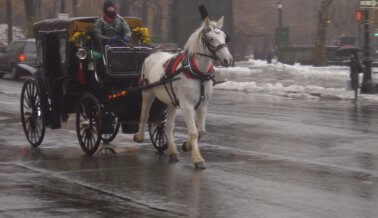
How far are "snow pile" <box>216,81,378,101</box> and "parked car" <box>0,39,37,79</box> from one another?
8561mm

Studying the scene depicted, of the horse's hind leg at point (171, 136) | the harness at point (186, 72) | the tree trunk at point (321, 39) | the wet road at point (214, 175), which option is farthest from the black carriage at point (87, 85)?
the tree trunk at point (321, 39)

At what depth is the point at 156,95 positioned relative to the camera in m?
12.4

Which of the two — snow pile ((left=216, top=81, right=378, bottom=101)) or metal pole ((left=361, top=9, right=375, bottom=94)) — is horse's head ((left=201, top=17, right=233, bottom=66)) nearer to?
snow pile ((left=216, top=81, right=378, bottom=101))

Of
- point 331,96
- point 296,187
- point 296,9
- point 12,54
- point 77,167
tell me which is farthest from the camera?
point 296,9

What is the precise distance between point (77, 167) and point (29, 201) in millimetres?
2591

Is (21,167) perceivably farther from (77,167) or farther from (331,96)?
(331,96)

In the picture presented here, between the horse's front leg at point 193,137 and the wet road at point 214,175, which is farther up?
the horse's front leg at point 193,137

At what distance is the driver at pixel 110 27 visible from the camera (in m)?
12.9

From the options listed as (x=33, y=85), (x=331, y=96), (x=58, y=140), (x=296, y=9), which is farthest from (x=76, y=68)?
(x=296, y=9)

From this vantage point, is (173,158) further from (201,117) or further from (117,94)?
(117,94)

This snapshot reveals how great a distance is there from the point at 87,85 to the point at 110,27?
979 mm

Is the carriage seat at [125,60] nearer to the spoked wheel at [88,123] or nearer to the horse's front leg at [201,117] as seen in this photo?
the spoked wheel at [88,123]

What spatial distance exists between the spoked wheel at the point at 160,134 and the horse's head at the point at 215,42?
6.51ft

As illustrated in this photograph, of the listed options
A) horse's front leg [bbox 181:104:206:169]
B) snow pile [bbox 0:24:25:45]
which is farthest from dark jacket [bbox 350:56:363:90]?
snow pile [bbox 0:24:25:45]
